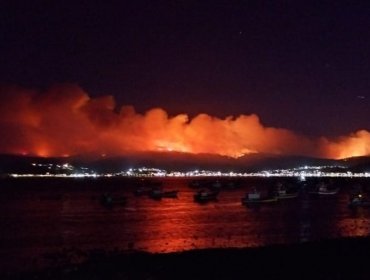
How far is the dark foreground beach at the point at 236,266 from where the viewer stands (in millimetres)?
18188

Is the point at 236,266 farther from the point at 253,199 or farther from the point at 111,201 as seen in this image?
the point at 111,201

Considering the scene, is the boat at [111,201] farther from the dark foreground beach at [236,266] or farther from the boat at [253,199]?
the dark foreground beach at [236,266]

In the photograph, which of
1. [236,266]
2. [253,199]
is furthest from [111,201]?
[236,266]

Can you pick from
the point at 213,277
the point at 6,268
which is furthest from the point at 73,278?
the point at 6,268

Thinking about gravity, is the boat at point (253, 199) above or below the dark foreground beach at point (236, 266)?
above

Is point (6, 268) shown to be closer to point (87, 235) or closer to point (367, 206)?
point (87, 235)

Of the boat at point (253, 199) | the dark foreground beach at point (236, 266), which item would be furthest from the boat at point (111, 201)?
the dark foreground beach at point (236, 266)

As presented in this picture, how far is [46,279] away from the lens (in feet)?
61.1

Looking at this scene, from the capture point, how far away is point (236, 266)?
19.8 metres

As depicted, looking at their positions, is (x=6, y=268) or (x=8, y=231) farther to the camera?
(x=8, y=231)

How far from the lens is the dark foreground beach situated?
59.7 feet

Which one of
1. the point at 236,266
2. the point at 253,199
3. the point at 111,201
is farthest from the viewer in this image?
the point at 111,201

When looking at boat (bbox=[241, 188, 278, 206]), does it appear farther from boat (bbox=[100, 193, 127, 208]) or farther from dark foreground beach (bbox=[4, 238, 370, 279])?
dark foreground beach (bbox=[4, 238, 370, 279])

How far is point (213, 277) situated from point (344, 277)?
3.60 meters
